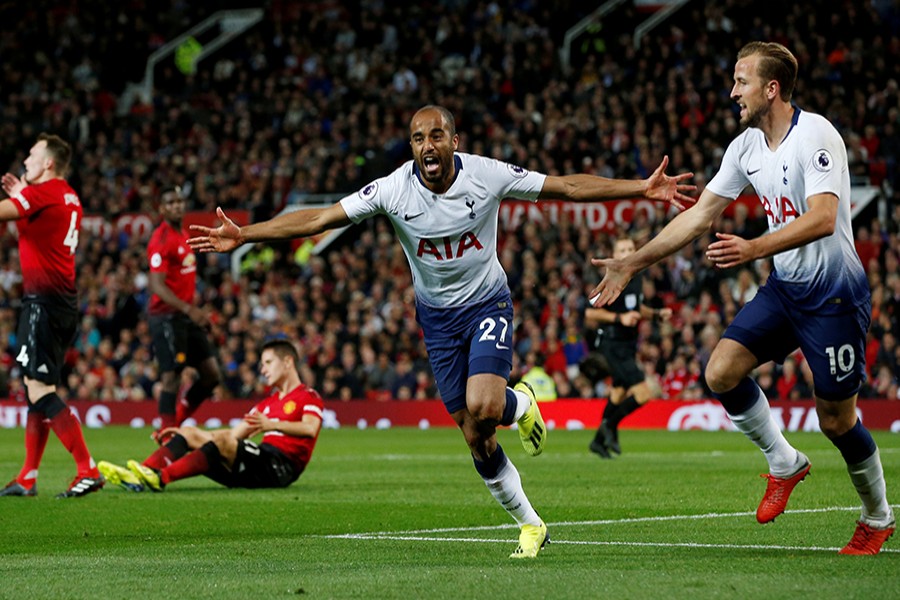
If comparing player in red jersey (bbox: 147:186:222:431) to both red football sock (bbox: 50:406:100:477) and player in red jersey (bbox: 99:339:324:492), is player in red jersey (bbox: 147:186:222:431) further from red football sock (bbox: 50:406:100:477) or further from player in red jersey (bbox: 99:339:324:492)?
red football sock (bbox: 50:406:100:477)

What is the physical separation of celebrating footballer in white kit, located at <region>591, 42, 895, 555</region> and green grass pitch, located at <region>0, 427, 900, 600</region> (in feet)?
2.13

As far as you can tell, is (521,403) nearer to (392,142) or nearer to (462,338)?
(462,338)

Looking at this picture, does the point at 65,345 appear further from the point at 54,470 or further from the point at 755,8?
the point at 755,8

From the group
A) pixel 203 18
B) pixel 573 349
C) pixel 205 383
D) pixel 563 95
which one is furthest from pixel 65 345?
pixel 203 18

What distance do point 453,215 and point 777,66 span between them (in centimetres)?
191

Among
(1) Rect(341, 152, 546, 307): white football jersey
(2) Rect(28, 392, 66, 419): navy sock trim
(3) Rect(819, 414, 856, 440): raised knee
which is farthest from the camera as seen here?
(2) Rect(28, 392, 66, 419): navy sock trim

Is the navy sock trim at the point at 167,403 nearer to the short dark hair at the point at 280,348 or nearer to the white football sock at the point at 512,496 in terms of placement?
the short dark hair at the point at 280,348

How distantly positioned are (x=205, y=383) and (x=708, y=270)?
1194cm


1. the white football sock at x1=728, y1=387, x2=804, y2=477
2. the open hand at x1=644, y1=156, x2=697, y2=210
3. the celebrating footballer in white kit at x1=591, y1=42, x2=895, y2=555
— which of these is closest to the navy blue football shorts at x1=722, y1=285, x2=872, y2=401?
the celebrating footballer in white kit at x1=591, y1=42, x2=895, y2=555

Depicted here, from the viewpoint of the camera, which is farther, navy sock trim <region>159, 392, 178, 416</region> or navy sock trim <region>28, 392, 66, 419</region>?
navy sock trim <region>159, 392, 178, 416</region>

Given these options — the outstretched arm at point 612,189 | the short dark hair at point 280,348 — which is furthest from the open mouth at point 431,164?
the short dark hair at point 280,348

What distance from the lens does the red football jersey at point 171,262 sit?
1527 centimetres

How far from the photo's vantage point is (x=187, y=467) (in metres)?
12.0

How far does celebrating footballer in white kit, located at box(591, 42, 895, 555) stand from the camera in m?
7.42
